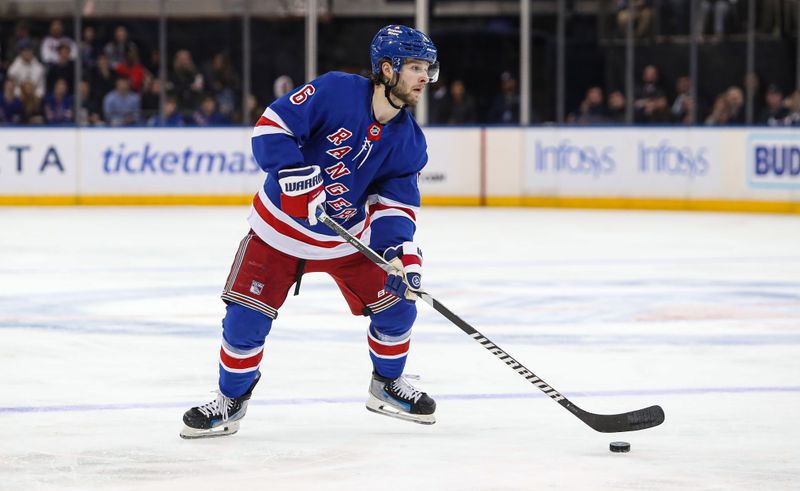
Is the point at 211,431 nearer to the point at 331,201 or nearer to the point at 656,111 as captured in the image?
the point at 331,201

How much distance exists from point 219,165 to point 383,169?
9373 millimetres

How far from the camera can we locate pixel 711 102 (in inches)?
530

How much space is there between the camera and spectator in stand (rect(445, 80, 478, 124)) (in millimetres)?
14281

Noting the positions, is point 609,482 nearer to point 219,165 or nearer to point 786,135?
point 786,135

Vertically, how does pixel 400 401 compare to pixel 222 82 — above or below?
below

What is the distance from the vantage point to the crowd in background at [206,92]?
528 inches

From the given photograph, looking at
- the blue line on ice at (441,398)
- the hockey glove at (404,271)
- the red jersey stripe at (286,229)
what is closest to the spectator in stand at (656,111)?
the blue line on ice at (441,398)

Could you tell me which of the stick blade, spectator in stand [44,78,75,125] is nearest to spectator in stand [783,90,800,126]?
spectator in stand [44,78,75,125]

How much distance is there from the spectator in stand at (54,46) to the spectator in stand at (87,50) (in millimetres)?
86

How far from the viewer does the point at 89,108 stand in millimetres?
13578

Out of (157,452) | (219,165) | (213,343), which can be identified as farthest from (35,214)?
(157,452)

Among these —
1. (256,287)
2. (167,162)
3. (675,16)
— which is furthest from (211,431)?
(675,16)

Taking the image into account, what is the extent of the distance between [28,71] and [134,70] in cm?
101

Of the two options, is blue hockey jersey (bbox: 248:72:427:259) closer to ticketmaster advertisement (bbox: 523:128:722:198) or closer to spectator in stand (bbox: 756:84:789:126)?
ticketmaster advertisement (bbox: 523:128:722:198)
